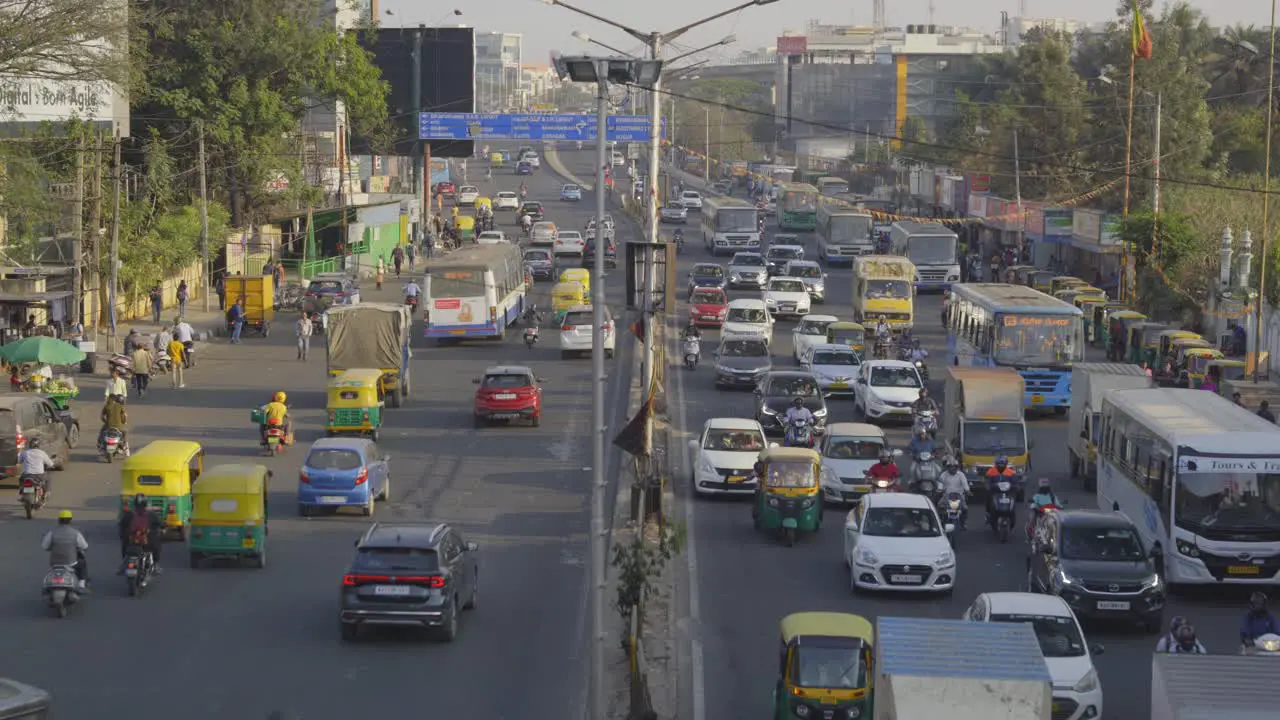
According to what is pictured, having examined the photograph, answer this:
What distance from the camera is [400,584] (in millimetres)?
20391

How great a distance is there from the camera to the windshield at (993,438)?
31375 millimetres

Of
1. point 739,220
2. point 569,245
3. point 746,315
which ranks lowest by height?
point 746,315

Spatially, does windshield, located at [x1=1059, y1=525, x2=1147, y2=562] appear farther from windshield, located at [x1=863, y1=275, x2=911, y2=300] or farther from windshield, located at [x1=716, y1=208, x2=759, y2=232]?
windshield, located at [x1=716, y1=208, x2=759, y2=232]

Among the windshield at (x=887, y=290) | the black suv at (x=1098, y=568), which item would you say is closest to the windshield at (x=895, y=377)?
the windshield at (x=887, y=290)

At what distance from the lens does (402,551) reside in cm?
2062

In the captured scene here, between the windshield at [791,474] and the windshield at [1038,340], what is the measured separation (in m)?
13.9

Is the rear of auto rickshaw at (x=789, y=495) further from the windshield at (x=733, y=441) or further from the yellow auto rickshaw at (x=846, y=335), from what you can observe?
the yellow auto rickshaw at (x=846, y=335)

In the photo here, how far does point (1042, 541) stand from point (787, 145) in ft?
550

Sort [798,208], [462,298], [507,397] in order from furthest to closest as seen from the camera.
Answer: [798,208]
[462,298]
[507,397]

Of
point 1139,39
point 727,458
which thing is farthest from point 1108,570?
point 1139,39

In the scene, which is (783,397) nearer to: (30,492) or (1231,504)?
(1231,504)

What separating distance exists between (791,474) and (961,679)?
13201 mm

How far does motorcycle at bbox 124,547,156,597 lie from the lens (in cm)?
2298

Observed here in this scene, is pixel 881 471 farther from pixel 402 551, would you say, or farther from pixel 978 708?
pixel 978 708
